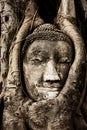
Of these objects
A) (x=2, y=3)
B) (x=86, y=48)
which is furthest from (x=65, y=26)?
(x=2, y=3)

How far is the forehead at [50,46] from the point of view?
2.59 m

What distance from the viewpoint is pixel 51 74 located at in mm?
2539

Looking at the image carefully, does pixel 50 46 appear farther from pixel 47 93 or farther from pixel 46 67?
pixel 47 93

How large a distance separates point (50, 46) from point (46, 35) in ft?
0.21

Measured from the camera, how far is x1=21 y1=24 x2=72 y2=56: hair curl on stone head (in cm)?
261

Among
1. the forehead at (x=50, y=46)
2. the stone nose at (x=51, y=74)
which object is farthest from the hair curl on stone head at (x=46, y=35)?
the stone nose at (x=51, y=74)

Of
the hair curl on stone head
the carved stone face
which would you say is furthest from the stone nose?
the hair curl on stone head

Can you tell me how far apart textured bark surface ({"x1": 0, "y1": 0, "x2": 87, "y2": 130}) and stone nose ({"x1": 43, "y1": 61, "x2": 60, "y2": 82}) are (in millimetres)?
69

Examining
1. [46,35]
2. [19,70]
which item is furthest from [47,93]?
[46,35]

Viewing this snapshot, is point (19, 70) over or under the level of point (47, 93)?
over

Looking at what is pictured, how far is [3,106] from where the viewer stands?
2.65 metres

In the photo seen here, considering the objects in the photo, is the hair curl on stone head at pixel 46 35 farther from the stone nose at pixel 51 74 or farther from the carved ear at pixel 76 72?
the stone nose at pixel 51 74

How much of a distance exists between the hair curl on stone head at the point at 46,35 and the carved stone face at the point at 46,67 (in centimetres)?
2

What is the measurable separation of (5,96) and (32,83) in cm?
16
